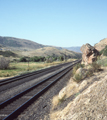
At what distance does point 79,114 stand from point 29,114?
3.15 metres

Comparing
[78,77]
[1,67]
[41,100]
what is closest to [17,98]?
[41,100]

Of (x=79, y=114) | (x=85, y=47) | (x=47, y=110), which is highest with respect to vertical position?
(x=85, y=47)

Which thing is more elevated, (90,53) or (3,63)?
(90,53)

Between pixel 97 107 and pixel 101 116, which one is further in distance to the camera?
pixel 97 107

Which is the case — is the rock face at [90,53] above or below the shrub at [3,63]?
above

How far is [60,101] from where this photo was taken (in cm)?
840

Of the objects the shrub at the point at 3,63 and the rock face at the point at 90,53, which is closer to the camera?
the rock face at the point at 90,53

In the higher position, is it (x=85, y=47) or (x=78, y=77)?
(x=85, y=47)

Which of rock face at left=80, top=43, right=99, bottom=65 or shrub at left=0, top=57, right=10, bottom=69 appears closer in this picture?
rock face at left=80, top=43, right=99, bottom=65

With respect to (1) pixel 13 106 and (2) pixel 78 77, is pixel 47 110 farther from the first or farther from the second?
(2) pixel 78 77

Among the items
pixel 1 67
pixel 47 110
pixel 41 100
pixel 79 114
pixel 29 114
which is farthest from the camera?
pixel 1 67

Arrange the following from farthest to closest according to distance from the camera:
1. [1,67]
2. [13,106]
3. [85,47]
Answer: [1,67] < [85,47] < [13,106]

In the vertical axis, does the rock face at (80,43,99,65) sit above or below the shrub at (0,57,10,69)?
above

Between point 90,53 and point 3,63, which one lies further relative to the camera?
point 3,63
